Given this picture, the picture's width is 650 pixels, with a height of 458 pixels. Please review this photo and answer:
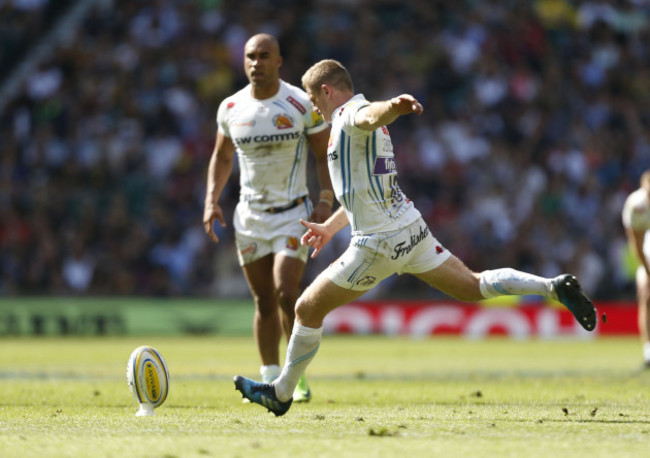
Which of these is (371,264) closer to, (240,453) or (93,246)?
(240,453)

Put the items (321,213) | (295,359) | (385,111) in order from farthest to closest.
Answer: (321,213) < (295,359) < (385,111)

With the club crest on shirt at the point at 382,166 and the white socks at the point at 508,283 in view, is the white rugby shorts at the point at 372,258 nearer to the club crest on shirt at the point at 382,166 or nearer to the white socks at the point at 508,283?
the club crest on shirt at the point at 382,166

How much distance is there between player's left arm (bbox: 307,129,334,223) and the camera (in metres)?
9.59

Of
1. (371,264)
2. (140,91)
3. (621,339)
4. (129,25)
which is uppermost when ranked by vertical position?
(129,25)

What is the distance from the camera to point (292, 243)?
9.77 metres

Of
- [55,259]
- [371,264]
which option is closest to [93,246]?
[55,259]

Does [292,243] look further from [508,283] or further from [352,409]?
[508,283]

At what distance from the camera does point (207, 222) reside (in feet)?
32.3

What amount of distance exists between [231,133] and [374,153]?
2721mm

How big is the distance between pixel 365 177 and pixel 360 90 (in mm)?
17545

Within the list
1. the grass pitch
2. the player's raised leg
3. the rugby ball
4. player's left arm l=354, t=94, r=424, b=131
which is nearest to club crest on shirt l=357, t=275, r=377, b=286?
the player's raised leg

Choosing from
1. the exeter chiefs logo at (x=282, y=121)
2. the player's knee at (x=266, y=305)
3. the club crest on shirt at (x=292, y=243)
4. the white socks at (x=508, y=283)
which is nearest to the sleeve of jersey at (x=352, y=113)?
the white socks at (x=508, y=283)

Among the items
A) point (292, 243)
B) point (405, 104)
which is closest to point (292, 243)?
point (292, 243)

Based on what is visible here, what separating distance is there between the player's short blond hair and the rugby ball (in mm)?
2265
